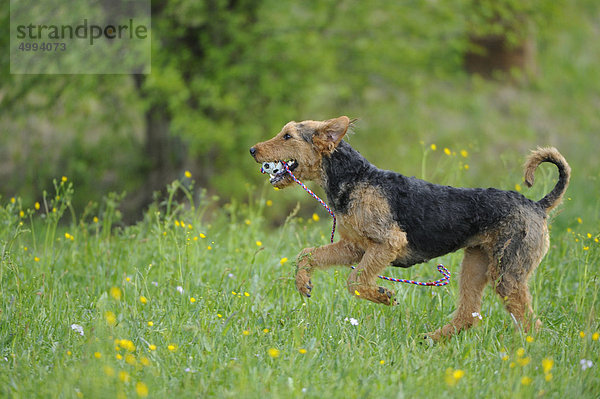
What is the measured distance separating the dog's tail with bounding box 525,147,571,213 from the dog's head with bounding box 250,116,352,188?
1.27 metres

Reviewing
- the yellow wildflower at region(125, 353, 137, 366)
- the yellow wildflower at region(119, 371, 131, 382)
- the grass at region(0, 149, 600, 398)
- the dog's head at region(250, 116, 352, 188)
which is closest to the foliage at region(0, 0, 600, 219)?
the grass at region(0, 149, 600, 398)

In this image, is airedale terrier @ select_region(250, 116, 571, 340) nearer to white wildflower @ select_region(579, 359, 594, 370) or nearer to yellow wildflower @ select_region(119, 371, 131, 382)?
white wildflower @ select_region(579, 359, 594, 370)

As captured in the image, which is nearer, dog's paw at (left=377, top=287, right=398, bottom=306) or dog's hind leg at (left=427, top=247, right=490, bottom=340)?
dog's paw at (left=377, top=287, right=398, bottom=306)

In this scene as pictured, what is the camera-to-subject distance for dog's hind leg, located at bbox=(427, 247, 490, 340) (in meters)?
4.56

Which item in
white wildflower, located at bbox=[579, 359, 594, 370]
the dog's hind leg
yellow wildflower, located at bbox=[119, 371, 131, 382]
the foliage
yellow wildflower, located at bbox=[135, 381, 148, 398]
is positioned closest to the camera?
yellow wildflower, located at bbox=[135, 381, 148, 398]

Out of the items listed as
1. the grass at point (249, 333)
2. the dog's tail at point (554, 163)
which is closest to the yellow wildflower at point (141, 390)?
the grass at point (249, 333)

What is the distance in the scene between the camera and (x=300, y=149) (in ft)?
14.6

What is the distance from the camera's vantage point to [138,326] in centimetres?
416

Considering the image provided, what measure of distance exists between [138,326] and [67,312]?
0.64 metres

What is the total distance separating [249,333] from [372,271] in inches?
34.8

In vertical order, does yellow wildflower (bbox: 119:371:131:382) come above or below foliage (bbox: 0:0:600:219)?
below

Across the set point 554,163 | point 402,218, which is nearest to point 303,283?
point 402,218

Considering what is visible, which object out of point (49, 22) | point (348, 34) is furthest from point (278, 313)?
point (348, 34)

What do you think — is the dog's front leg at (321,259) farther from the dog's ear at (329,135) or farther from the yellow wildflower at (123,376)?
the yellow wildflower at (123,376)
